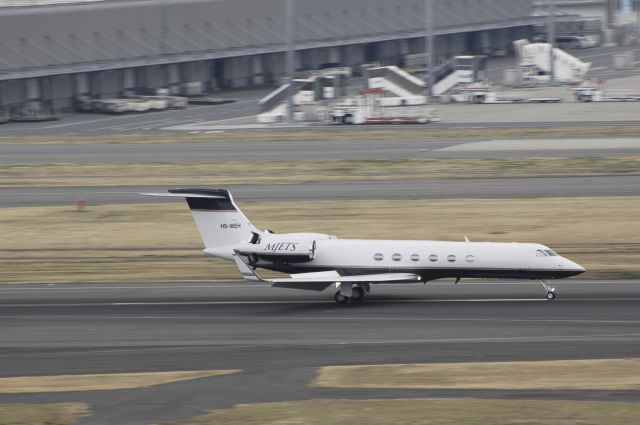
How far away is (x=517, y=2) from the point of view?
187375 millimetres

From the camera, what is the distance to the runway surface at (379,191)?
68.1 meters

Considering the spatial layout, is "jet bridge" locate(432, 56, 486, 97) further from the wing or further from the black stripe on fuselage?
the wing

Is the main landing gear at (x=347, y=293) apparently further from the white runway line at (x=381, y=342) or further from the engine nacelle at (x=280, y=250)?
the white runway line at (x=381, y=342)

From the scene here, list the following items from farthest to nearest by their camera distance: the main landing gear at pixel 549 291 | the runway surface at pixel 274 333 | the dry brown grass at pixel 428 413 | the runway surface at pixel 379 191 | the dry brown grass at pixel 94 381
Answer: the runway surface at pixel 379 191 < the main landing gear at pixel 549 291 < the dry brown grass at pixel 94 381 < the runway surface at pixel 274 333 < the dry brown grass at pixel 428 413

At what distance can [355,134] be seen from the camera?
327ft

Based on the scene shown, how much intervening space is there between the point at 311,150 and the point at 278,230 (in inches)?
1208

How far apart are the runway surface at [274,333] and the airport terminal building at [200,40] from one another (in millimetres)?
81060

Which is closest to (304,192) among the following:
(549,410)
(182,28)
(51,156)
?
(51,156)

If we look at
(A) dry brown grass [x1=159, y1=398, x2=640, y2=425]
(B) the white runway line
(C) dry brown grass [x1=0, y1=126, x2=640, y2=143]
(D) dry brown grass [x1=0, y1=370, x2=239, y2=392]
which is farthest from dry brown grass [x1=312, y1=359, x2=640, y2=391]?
(C) dry brown grass [x1=0, y1=126, x2=640, y2=143]

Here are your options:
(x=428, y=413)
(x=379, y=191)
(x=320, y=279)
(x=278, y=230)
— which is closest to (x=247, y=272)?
(x=320, y=279)

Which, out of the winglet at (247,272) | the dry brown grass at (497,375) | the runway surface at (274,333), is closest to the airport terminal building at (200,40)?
the runway surface at (274,333)

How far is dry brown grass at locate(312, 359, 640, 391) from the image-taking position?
3125cm

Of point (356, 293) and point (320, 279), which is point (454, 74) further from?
point (320, 279)

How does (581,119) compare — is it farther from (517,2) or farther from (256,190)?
(517,2)
